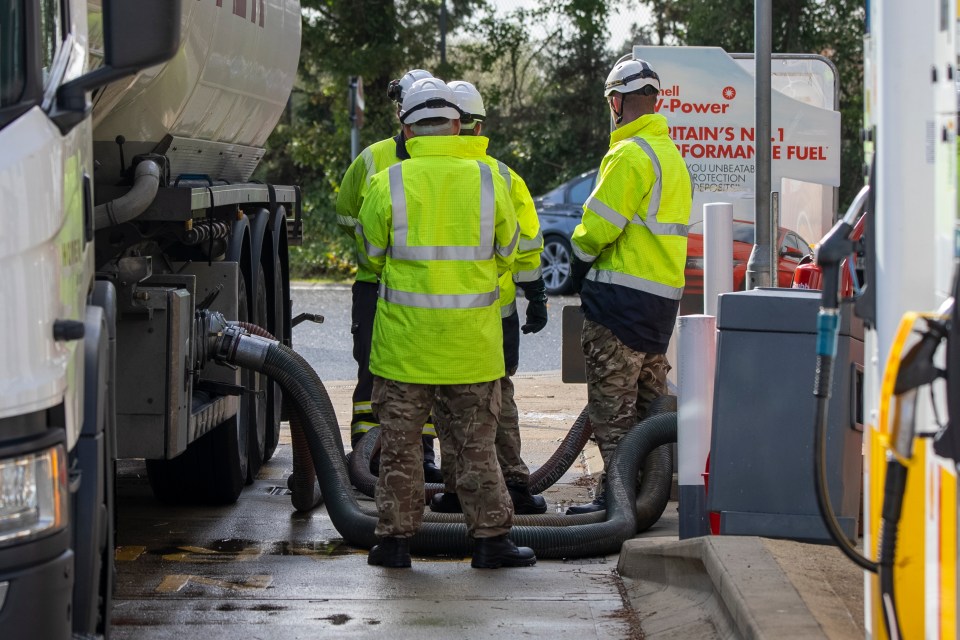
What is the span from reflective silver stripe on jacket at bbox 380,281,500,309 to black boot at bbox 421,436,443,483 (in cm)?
203

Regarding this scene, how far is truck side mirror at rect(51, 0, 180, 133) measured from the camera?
3.62m

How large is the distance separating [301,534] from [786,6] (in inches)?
732

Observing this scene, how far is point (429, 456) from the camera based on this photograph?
7812 mm

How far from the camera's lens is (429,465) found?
25.4 ft

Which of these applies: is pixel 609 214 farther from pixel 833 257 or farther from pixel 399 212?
pixel 833 257

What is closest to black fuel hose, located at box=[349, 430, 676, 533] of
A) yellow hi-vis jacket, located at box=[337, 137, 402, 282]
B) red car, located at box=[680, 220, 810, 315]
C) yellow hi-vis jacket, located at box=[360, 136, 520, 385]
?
yellow hi-vis jacket, located at box=[360, 136, 520, 385]

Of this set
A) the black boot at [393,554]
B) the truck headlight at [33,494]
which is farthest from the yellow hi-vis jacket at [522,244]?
the truck headlight at [33,494]

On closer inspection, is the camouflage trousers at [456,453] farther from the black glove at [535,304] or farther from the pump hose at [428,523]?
the black glove at [535,304]

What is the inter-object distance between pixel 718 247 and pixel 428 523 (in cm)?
176

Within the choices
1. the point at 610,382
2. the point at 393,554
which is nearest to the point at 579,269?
the point at 610,382

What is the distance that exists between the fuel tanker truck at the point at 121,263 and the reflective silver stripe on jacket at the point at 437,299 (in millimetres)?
781

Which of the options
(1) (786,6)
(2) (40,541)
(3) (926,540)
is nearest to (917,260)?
(3) (926,540)

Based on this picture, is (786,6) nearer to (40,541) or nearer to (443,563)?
(443,563)

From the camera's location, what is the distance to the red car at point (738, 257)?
8938 millimetres
